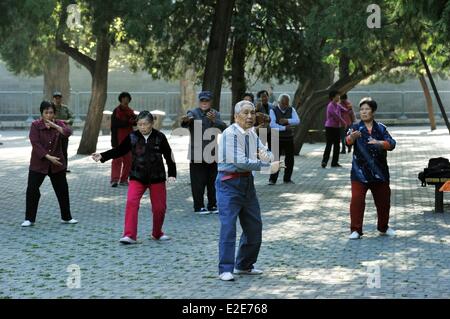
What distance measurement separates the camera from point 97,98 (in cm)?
2872

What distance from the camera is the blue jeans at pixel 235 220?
10.1 meters

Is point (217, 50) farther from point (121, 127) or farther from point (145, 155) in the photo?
point (145, 155)

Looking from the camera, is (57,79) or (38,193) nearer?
(38,193)

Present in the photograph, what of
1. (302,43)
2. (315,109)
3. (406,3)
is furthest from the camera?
(315,109)

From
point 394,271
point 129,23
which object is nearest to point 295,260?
point 394,271

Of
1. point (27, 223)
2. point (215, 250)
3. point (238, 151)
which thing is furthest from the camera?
point (27, 223)

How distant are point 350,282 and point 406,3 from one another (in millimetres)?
6774

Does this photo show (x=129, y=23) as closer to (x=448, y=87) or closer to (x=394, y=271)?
(x=394, y=271)

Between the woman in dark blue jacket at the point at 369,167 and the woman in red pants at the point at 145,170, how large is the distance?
210 cm

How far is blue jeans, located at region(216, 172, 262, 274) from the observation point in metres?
10.1

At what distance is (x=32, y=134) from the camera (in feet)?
47.0

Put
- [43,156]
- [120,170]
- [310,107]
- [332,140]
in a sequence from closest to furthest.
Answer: [43,156]
[120,170]
[332,140]
[310,107]

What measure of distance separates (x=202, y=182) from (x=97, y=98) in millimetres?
13576

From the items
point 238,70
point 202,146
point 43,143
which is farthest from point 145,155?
point 238,70
